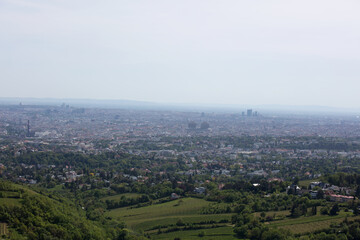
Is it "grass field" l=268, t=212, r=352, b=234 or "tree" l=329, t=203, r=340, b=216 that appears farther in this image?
"tree" l=329, t=203, r=340, b=216

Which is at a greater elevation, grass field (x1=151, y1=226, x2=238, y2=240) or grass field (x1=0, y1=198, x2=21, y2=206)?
grass field (x1=0, y1=198, x2=21, y2=206)

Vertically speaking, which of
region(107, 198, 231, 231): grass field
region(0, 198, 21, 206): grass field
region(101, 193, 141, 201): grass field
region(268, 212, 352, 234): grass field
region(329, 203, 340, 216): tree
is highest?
region(0, 198, 21, 206): grass field

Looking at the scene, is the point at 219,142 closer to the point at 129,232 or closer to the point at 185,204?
the point at 185,204

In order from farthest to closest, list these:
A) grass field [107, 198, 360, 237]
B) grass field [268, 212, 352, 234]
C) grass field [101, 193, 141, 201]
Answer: grass field [101, 193, 141, 201], grass field [107, 198, 360, 237], grass field [268, 212, 352, 234]

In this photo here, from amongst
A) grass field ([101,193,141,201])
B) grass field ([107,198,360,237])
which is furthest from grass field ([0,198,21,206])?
grass field ([101,193,141,201])

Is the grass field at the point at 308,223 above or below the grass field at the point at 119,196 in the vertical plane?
above

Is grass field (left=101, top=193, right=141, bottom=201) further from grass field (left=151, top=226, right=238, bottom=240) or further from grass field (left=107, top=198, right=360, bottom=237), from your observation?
grass field (left=151, top=226, right=238, bottom=240)

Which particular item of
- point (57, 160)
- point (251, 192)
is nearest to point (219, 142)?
point (57, 160)

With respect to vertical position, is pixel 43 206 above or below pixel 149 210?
above

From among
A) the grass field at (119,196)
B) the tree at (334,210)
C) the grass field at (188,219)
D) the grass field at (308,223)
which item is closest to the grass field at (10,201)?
A: the grass field at (188,219)

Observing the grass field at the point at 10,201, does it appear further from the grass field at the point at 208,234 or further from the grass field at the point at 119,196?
the grass field at the point at 119,196

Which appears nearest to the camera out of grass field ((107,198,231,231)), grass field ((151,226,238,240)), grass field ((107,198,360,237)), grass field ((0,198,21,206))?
grass field ((0,198,21,206))
